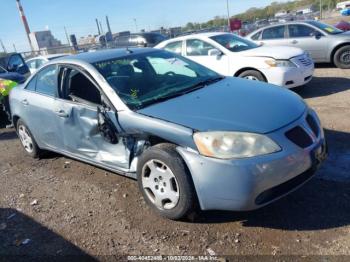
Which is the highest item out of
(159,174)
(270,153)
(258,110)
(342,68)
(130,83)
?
(130,83)

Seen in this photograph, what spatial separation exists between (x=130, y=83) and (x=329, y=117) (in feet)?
11.5

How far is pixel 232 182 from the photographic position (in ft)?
9.41

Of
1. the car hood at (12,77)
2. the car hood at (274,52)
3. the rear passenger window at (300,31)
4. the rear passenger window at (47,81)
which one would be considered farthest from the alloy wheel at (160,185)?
A: the rear passenger window at (300,31)

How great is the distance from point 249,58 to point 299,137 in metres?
4.96

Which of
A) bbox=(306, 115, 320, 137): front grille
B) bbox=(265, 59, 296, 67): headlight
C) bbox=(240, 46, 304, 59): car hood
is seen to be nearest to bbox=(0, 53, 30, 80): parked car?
bbox=(240, 46, 304, 59): car hood

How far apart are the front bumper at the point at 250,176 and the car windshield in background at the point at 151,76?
919 mm

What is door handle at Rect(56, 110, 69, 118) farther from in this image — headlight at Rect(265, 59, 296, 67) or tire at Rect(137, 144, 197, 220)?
headlight at Rect(265, 59, 296, 67)

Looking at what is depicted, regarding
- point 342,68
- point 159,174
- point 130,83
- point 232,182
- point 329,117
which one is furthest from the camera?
point 342,68

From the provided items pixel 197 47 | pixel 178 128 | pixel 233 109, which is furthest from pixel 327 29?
pixel 178 128

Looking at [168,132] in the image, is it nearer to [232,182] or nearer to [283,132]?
[232,182]

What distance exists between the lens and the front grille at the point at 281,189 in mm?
2927

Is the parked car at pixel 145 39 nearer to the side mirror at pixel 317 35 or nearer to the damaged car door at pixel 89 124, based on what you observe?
the side mirror at pixel 317 35

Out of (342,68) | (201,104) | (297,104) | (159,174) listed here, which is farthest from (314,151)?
(342,68)

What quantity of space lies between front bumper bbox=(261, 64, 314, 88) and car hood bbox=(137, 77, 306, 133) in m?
3.54
